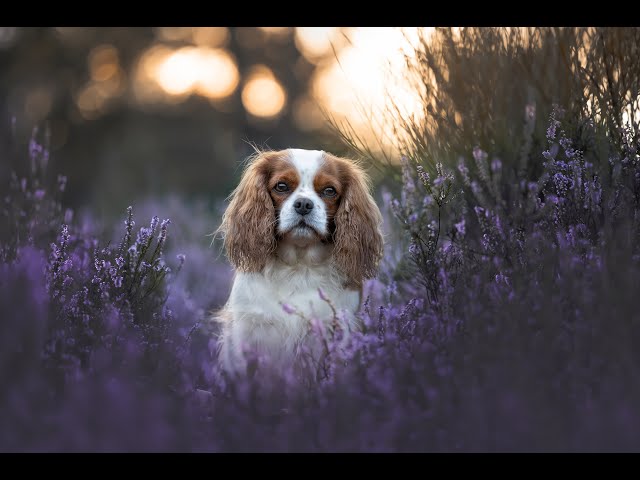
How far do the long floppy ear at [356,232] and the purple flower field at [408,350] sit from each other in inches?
12.2

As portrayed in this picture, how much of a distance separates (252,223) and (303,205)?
42cm

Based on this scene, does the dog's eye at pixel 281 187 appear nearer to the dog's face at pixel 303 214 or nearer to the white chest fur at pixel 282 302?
the dog's face at pixel 303 214

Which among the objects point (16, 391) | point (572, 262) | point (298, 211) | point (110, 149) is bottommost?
point (16, 391)

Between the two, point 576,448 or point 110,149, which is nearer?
point 576,448

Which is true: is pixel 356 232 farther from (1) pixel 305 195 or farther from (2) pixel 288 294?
(2) pixel 288 294

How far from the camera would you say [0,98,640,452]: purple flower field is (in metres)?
2.18

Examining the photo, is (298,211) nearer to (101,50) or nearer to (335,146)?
(335,146)

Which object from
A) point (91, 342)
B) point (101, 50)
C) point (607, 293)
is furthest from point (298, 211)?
point (101, 50)

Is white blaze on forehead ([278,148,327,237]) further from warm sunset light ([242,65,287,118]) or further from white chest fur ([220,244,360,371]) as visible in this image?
warm sunset light ([242,65,287,118])

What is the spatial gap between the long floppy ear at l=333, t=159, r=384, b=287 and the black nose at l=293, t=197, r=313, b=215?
295 mm

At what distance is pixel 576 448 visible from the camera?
82.0 inches

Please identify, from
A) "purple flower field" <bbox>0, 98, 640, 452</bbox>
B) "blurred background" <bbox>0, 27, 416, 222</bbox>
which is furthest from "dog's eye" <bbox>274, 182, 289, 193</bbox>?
"blurred background" <bbox>0, 27, 416, 222</bbox>

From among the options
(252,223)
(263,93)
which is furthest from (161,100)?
(252,223)

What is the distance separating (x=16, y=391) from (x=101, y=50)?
13188mm
